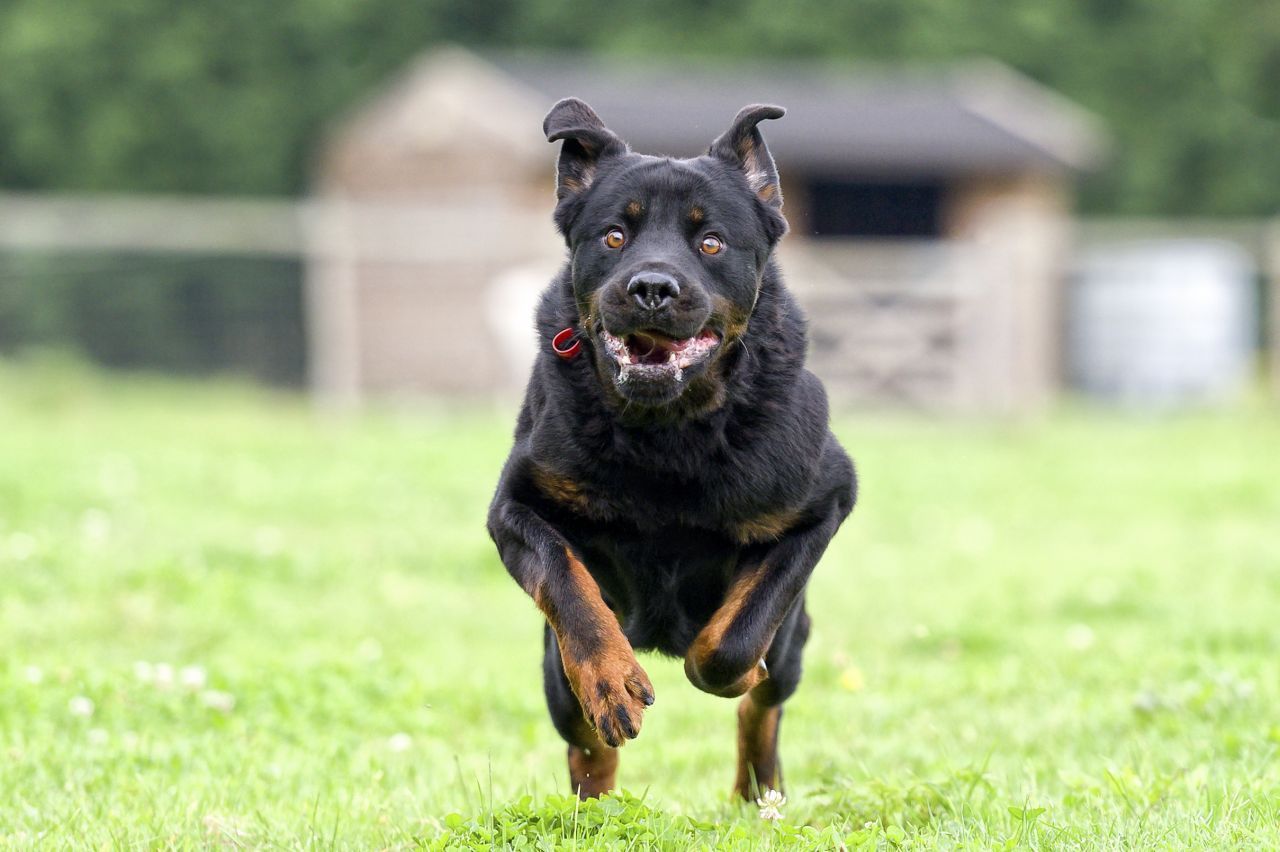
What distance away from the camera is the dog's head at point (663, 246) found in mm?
4043

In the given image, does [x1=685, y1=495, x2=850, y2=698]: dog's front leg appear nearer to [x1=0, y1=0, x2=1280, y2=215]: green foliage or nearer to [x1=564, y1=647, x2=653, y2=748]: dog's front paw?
[x1=564, y1=647, x2=653, y2=748]: dog's front paw

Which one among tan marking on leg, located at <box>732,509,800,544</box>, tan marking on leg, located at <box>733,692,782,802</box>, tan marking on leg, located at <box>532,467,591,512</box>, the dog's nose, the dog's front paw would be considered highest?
the dog's nose

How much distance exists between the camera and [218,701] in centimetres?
555

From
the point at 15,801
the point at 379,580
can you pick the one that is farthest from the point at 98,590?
the point at 15,801

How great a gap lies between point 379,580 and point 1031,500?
5704 millimetres

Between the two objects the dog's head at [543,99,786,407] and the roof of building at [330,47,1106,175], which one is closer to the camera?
the dog's head at [543,99,786,407]

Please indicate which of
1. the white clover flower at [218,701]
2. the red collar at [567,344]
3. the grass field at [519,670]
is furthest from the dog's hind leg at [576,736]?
the white clover flower at [218,701]

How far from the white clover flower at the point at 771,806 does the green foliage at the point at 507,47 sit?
29.2 m

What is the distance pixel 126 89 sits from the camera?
31766mm

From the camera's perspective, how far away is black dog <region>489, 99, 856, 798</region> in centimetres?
405

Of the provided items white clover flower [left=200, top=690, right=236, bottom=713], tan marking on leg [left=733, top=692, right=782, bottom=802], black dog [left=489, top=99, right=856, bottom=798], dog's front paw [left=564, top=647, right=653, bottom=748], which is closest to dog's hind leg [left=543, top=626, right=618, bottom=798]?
black dog [left=489, top=99, right=856, bottom=798]

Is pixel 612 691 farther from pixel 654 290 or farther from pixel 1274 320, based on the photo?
pixel 1274 320

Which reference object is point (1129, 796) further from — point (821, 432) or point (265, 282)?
point (265, 282)

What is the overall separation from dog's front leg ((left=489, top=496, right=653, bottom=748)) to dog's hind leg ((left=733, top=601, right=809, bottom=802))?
0.76 metres
